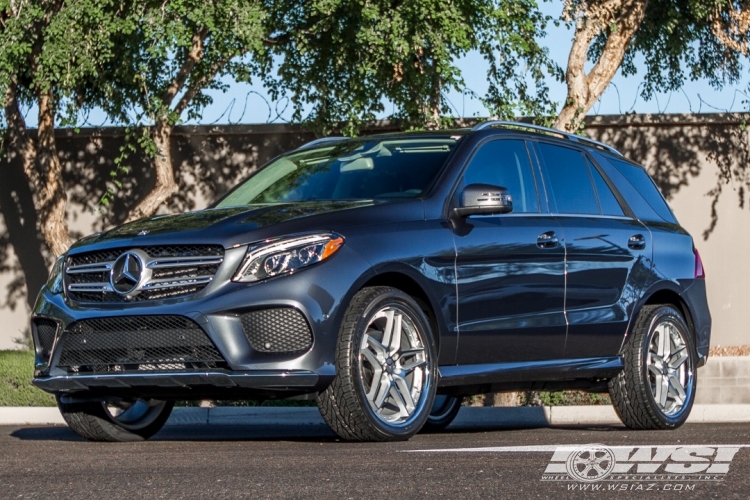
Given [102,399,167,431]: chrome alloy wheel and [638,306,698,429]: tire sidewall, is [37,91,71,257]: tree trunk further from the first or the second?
[638,306,698,429]: tire sidewall

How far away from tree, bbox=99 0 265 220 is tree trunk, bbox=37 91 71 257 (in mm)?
817

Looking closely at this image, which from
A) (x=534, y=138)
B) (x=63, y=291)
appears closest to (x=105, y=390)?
(x=63, y=291)

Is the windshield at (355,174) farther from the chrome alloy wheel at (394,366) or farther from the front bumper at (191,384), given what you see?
the front bumper at (191,384)

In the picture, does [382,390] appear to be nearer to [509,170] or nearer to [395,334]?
[395,334]

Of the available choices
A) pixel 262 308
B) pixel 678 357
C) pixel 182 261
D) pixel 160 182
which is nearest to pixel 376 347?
pixel 262 308

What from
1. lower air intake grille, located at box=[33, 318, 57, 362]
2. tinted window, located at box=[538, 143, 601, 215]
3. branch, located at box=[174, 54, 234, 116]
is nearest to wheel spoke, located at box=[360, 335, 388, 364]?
lower air intake grille, located at box=[33, 318, 57, 362]

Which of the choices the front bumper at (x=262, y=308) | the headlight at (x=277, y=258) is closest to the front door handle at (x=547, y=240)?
the front bumper at (x=262, y=308)

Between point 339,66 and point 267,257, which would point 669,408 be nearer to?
point 267,257

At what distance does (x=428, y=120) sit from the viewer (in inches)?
569

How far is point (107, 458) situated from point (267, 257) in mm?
1248

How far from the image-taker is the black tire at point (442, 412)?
955 centimetres

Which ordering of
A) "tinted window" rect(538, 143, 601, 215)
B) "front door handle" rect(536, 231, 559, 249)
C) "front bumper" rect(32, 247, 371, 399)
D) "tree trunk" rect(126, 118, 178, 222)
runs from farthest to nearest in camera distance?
"tree trunk" rect(126, 118, 178, 222), "tinted window" rect(538, 143, 601, 215), "front door handle" rect(536, 231, 559, 249), "front bumper" rect(32, 247, 371, 399)

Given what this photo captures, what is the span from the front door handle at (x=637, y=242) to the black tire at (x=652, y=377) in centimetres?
43

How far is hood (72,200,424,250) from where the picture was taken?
6.79 metres
